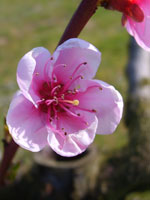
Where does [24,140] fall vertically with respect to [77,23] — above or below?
below

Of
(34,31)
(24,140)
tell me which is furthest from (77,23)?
(34,31)

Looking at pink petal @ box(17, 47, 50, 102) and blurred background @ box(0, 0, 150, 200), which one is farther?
blurred background @ box(0, 0, 150, 200)

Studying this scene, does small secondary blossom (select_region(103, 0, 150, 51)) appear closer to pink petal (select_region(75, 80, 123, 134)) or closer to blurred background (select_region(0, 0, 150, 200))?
pink petal (select_region(75, 80, 123, 134))

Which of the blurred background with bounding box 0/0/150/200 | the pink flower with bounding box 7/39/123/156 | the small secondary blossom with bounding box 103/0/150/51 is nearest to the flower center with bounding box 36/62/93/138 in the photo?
the pink flower with bounding box 7/39/123/156

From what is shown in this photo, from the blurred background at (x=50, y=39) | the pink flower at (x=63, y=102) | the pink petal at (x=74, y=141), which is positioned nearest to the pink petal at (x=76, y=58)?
the pink flower at (x=63, y=102)

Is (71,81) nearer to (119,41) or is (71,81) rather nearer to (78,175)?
(78,175)

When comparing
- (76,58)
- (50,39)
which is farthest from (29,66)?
(50,39)

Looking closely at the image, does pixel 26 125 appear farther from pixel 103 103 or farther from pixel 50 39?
pixel 50 39
